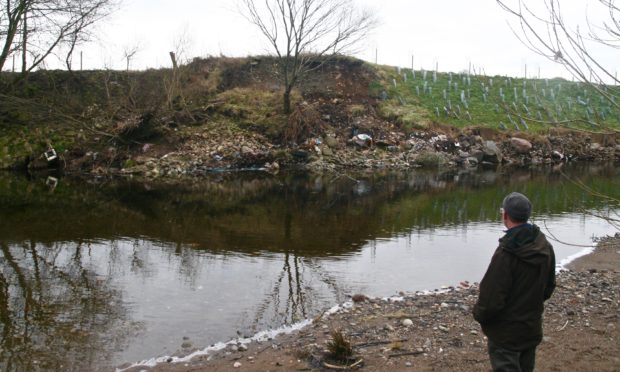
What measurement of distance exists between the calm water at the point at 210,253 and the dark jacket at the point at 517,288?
1090 millimetres

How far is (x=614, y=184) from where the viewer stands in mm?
19438

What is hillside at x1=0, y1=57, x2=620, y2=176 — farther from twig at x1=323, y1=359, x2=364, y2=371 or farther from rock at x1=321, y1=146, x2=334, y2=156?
twig at x1=323, y1=359, x2=364, y2=371

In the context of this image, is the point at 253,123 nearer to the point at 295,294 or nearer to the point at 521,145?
the point at 521,145

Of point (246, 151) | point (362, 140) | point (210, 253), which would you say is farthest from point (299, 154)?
point (210, 253)

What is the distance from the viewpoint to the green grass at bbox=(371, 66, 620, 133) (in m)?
31.3

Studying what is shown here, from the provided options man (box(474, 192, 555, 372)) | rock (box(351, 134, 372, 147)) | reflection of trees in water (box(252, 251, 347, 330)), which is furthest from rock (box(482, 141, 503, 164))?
man (box(474, 192, 555, 372))

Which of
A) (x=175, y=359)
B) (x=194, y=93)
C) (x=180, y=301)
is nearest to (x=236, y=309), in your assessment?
(x=180, y=301)

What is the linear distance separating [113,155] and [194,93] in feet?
23.7

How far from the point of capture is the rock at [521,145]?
96.8 ft

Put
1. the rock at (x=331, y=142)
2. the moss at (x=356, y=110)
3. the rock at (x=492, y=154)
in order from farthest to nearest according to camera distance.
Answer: the moss at (x=356, y=110) → the rock at (x=492, y=154) → the rock at (x=331, y=142)

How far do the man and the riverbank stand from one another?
51.6 inches

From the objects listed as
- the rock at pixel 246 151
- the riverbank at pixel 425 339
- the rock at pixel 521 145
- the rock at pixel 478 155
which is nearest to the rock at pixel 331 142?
the rock at pixel 246 151

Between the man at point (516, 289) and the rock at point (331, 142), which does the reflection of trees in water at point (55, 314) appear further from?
the rock at point (331, 142)

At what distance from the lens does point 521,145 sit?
29500mm
